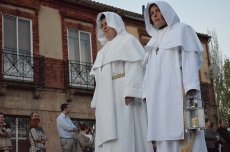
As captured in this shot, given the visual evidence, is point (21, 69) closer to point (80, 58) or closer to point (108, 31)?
point (80, 58)

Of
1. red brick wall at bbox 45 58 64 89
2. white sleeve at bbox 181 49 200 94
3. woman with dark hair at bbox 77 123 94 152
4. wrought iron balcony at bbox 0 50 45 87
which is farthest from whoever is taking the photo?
red brick wall at bbox 45 58 64 89

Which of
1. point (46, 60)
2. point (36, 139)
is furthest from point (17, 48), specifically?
point (36, 139)

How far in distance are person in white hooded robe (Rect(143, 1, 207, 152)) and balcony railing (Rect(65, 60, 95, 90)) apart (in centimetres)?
1418

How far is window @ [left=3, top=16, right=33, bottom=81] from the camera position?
17844 millimetres

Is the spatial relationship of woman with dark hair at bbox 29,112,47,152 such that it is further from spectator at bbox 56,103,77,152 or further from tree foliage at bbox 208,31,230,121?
tree foliage at bbox 208,31,230,121

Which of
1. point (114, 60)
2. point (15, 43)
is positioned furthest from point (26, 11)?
point (114, 60)

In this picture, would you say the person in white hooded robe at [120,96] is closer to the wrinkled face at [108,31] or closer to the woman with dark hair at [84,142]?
the wrinkled face at [108,31]

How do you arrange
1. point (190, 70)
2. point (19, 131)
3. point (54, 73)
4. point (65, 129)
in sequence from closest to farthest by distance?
point (190, 70) < point (65, 129) < point (19, 131) < point (54, 73)

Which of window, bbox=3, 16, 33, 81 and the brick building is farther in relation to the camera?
window, bbox=3, 16, 33, 81

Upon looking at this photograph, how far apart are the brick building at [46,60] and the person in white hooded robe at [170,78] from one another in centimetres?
1242

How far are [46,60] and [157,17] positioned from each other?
557 inches

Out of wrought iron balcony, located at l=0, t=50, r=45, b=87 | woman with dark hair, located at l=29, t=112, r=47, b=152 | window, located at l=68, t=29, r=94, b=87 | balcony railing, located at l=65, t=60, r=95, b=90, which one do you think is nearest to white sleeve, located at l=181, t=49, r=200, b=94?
woman with dark hair, located at l=29, t=112, r=47, b=152

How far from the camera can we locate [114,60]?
6.62 metres

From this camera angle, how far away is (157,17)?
549 cm
